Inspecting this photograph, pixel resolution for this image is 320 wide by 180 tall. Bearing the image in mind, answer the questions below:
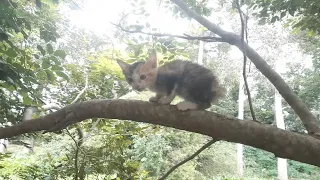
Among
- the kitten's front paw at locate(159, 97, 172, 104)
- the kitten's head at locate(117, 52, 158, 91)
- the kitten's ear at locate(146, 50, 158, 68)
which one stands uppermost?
the kitten's ear at locate(146, 50, 158, 68)

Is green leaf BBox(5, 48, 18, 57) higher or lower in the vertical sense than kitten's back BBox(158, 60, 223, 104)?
higher

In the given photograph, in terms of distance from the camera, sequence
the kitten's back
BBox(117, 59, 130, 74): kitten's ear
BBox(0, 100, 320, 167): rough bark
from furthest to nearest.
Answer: BBox(117, 59, 130, 74): kitten's ear, the kitten's back, BBox(0, 100, 320, 167): rough bark

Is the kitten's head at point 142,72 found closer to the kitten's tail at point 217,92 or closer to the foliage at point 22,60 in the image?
the kitten's tail at point 217,92

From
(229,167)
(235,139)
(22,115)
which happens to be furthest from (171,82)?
(229,167)

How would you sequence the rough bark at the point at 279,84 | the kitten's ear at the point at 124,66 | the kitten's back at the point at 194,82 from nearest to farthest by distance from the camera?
the rough bark at the point at 279,84 → the kitten's back at the point at 194,82 → the kitten's ear at the point at 124,66

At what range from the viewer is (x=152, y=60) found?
6.22 feet

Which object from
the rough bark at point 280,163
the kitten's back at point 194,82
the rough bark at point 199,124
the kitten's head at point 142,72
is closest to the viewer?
the rough bark at point 199,124

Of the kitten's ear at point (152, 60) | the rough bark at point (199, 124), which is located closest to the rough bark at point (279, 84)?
the rough bark at point (199, 124)

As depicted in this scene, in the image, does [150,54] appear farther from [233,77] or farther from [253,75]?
[233,77]

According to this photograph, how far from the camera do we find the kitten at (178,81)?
70.4 inches

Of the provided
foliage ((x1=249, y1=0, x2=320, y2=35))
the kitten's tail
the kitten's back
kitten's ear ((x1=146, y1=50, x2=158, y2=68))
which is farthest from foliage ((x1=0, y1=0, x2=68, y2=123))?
foliage ((x1=249, y1=0, x2=320, y2=35))

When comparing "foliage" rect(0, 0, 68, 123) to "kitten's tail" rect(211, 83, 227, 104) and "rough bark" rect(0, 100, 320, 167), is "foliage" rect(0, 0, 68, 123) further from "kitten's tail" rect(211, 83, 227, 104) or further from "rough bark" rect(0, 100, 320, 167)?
"kitten's tail" rect(211, 83, 227, 104)

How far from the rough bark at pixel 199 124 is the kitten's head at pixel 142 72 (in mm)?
570

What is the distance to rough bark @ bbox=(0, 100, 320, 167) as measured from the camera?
116 centimetres
